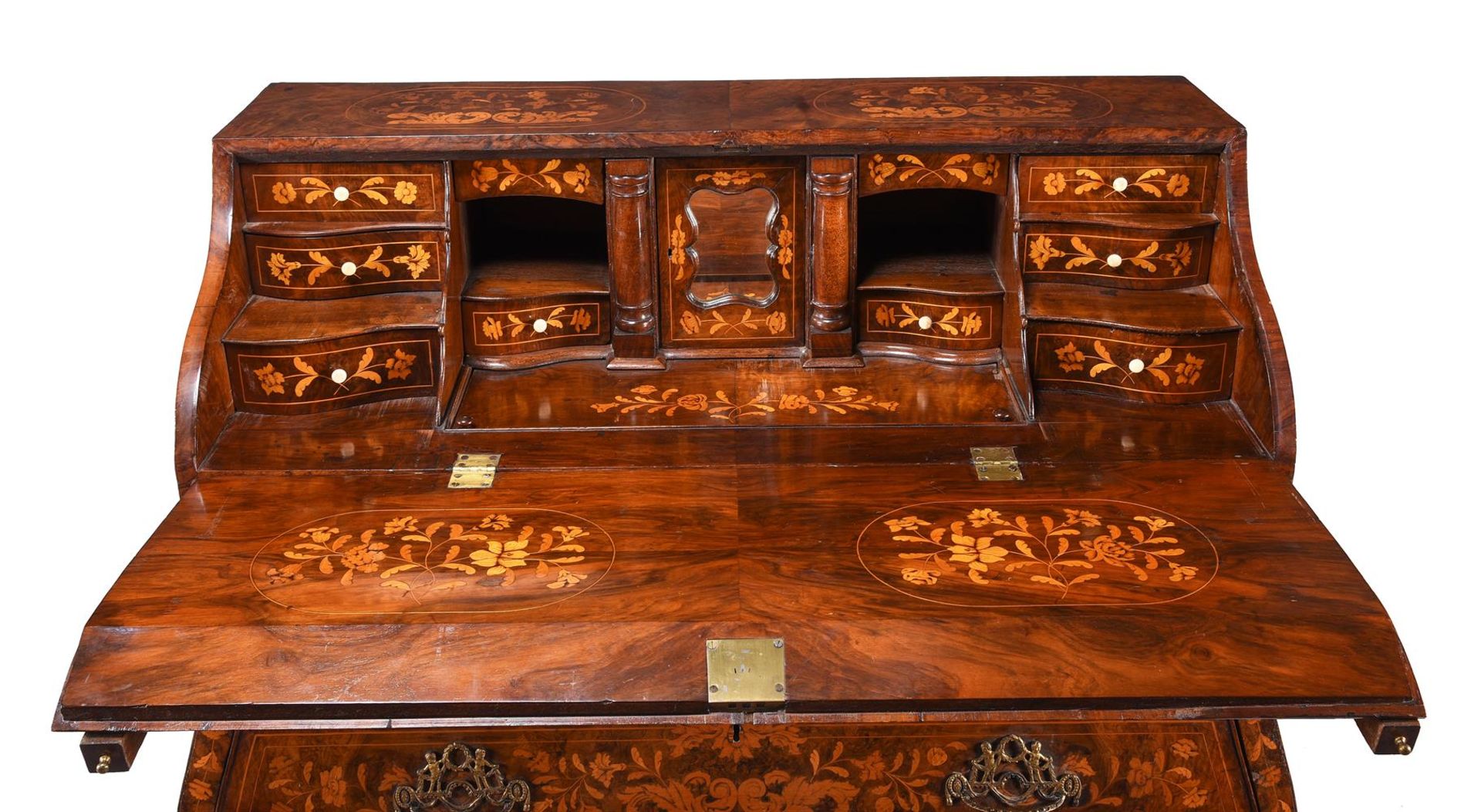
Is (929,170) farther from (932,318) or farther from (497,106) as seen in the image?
(497,106)

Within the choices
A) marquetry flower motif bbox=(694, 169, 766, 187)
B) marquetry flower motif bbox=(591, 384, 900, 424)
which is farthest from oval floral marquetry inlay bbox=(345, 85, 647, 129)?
marquetry flower motif bbox=(591, 384, 900, 424)

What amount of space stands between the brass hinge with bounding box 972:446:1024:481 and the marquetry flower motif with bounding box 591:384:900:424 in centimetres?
28

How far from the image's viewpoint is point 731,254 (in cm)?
407

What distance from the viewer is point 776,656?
312 centimetres

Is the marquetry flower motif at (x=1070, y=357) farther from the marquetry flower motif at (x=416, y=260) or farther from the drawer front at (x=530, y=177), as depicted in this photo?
the marquetry flower motif at (x=416, y=260)

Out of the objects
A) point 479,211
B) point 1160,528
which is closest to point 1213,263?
point 1160,528

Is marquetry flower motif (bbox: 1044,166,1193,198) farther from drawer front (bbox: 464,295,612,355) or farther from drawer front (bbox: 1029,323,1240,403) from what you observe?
drawer front (bbox: 464,295,612,355)

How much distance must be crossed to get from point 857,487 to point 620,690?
0.77 meters

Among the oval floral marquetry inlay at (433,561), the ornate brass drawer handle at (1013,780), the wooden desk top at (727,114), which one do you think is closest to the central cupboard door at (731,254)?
the wooden desk top at (727,114)

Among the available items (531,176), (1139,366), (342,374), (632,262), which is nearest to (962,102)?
(1139,366)

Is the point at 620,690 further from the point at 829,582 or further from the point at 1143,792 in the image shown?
the point at 1143,792

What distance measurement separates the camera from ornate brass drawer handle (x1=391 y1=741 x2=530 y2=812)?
3582mm

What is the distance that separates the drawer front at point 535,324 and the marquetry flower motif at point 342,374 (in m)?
0.19

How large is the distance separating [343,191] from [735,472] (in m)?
1.16
